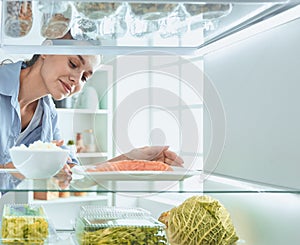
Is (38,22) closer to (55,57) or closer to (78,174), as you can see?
(78,174)

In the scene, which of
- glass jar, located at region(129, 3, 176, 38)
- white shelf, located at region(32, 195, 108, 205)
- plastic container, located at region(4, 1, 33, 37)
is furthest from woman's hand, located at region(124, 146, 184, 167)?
white shelf, located at region(32, 195, 108, 205)

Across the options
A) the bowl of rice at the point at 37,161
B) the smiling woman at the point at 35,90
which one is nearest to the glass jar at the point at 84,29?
the bowl of rice at the point at 37,161

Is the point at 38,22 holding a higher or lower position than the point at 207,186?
higher

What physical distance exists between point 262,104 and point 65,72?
3.07ft

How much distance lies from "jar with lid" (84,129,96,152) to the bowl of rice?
2.82 m

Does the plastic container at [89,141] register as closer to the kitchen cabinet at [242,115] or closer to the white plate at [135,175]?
the kitchen cabinet at [242,115]

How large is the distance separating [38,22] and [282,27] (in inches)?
16.7

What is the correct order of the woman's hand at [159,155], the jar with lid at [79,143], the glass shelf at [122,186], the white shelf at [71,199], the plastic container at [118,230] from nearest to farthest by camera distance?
the glass shelf at [122,186] < the plastic container at [118,230] < the woman's hand at [159,155] < the white shelf at [71,199] < the jar with lid at [79,143]

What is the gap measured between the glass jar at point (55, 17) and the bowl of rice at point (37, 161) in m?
0.22

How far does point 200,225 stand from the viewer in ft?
3.01

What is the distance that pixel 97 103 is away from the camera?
12.3 ft

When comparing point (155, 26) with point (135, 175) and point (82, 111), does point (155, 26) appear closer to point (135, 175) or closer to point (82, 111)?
point (135, 175)

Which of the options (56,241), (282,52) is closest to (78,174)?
(56,241)

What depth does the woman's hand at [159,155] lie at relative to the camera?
3.51 feet
